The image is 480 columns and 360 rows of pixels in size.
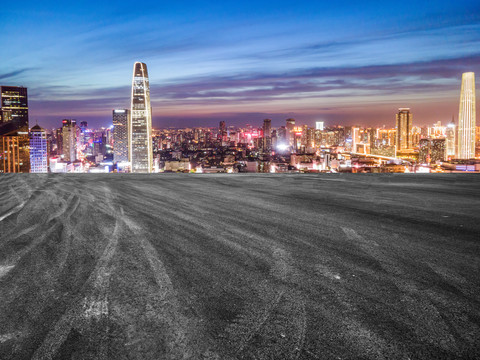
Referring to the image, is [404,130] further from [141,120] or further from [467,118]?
[141,120]

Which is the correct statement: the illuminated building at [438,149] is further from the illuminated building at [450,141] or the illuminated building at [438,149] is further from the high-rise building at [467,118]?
the high-rise building at [467,118]

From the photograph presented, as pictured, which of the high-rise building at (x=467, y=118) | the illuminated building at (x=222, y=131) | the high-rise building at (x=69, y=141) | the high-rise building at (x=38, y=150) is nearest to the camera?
the high-rise building at (x=467, y=118)

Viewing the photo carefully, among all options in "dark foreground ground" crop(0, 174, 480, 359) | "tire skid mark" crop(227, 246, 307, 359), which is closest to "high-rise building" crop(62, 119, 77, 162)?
"dark foreground ground" crop(0, 174, 480, 359)

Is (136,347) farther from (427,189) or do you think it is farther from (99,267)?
(427,189)

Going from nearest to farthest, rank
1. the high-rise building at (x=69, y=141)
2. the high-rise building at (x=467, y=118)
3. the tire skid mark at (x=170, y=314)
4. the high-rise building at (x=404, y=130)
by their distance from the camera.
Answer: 1. the tire skid mark at (x=170, y=314)
2. the high-rise building at (x=467, y=118)
3. the high-rise building at (x=404, y=130)
4. the high-rise building at (x=69, y=141)

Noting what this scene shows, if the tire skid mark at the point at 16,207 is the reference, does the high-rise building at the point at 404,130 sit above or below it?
above

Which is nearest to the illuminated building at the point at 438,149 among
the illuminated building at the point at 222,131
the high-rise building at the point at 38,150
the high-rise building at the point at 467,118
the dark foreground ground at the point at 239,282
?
the high-rise building at the point at 467,118

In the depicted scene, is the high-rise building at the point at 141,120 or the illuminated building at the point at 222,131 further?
the illuminated building at the point at 222,131

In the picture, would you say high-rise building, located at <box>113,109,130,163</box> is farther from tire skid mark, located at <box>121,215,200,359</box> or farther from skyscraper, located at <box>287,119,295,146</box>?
tire skid mark, located at <box>121,215,200,359</box>
